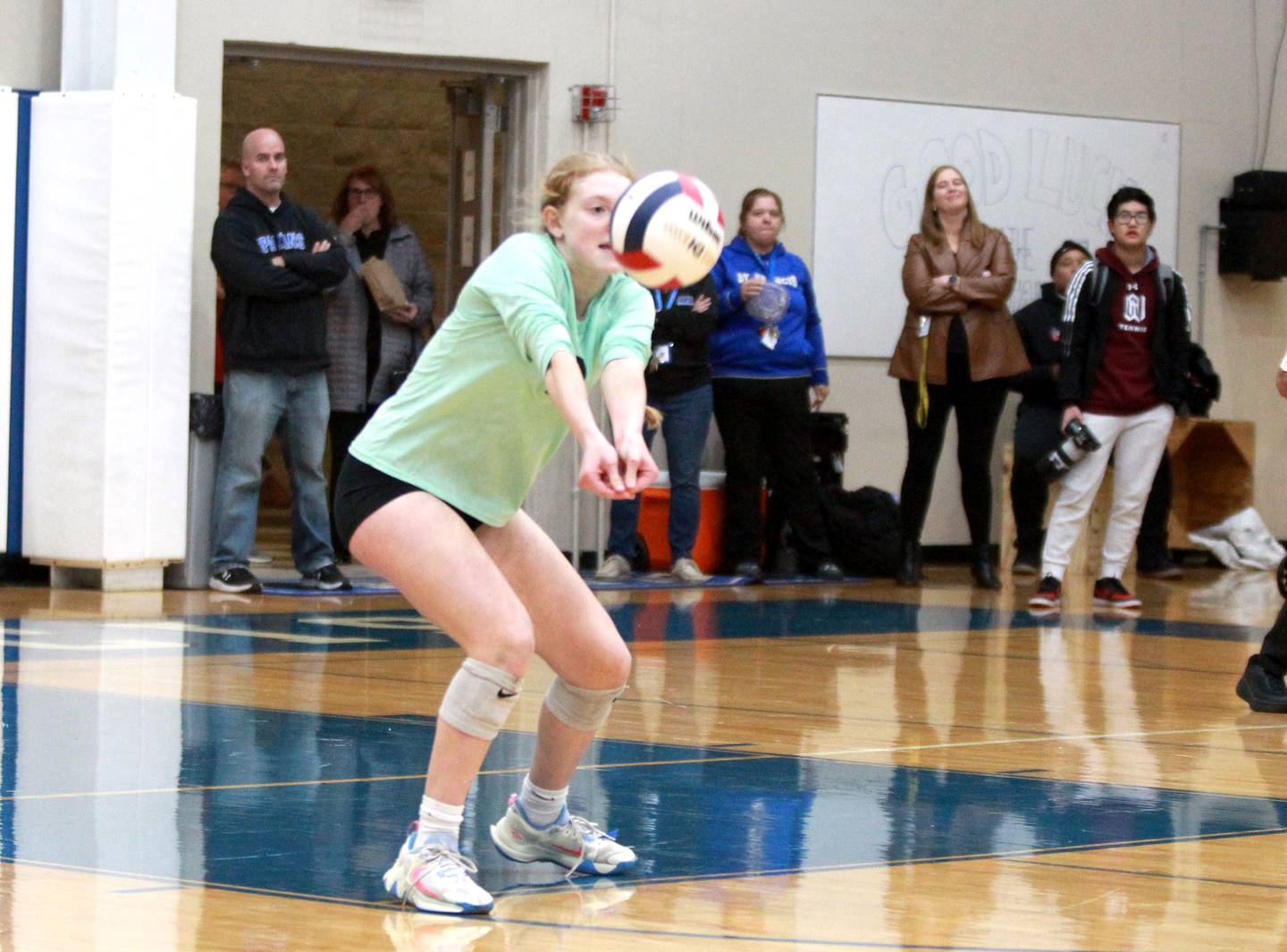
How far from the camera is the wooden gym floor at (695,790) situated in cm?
344

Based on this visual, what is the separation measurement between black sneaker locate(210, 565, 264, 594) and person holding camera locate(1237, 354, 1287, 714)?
5016mm

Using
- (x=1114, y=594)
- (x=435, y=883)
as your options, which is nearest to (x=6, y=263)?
(x=1114, y=594)

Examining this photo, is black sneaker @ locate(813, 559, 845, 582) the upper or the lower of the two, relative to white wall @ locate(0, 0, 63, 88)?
A: lower

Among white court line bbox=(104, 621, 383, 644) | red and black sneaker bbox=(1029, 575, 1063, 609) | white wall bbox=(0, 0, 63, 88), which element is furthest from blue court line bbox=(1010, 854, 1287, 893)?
white wall bbox=(0, 0, 63, 88)

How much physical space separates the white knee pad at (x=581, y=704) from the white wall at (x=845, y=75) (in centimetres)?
652

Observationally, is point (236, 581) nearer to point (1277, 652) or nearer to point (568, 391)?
point (1277, 652)

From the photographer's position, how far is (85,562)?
9438 millimetres

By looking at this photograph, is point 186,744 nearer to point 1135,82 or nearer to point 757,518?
point 757,518

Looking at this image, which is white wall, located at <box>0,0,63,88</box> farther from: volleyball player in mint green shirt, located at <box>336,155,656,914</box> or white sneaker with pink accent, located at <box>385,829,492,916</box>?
white sneaker with pink accent, located at <box>385,829,492,916</box>

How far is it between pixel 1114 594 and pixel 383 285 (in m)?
4.10

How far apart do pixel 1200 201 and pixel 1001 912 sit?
10.5 metres

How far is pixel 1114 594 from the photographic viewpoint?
9898 mm

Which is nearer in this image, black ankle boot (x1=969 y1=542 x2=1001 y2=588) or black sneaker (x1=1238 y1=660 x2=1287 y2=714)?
black sneaker (x1=1238 y1=660 x2=1287 y2=714)

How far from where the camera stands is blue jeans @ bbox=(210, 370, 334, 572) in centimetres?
952
